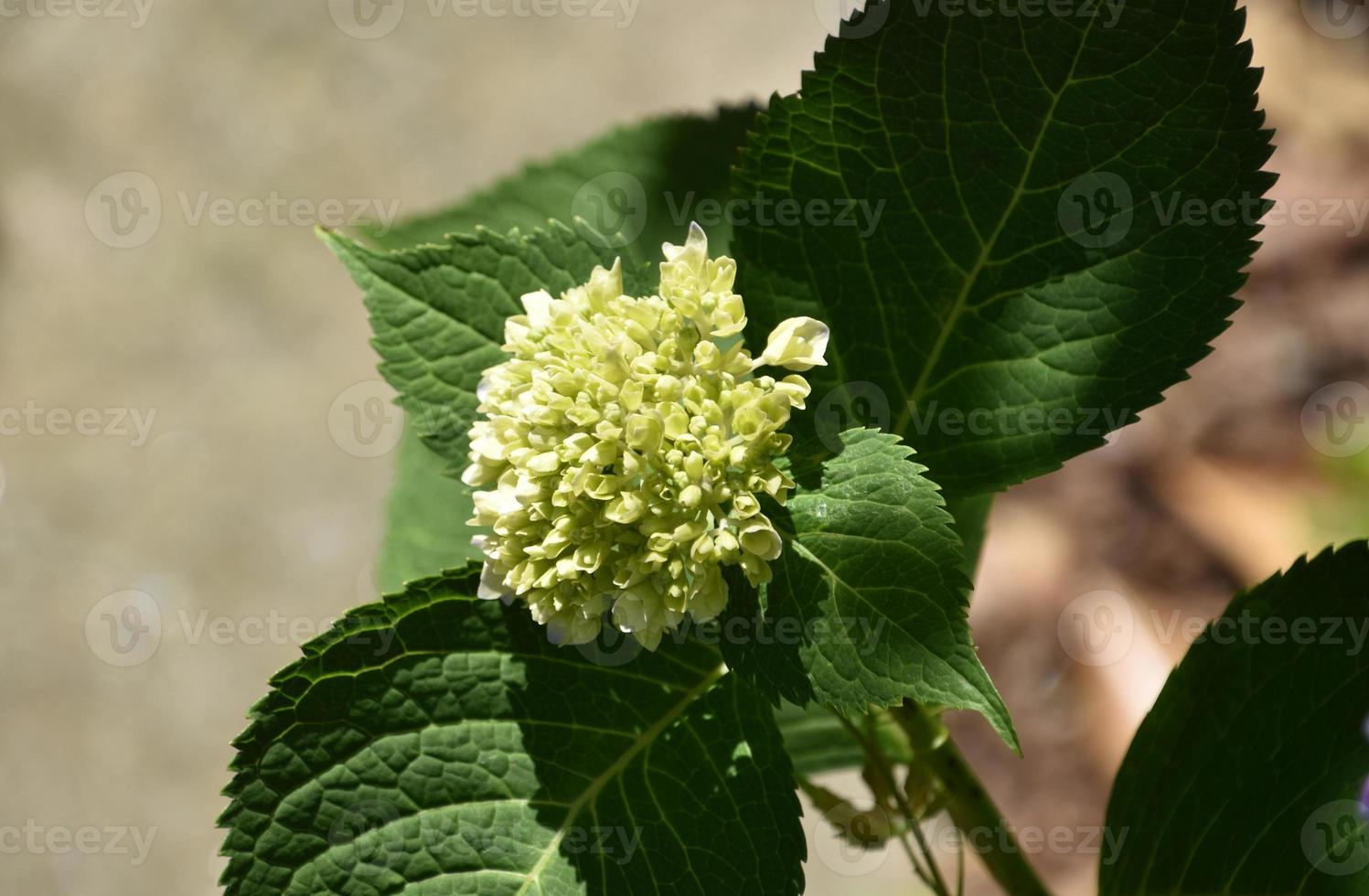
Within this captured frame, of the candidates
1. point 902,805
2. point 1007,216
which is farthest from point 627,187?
point 902,805

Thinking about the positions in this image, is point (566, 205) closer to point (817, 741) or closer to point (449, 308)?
point (449, 308)

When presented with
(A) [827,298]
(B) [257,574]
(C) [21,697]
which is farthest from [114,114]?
(A) [827,298]

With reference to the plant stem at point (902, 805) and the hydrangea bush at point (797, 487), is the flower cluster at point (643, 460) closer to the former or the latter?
the hydrangea bush at point (797, 487)

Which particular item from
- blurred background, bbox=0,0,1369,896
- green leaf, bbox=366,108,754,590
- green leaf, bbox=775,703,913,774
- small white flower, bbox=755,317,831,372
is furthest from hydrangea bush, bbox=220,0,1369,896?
blurred background, bbox=0,0,1369,896

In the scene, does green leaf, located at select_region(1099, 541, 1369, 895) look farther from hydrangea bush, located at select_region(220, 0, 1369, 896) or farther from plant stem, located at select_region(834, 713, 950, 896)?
plant stem, located at select_region(834, 713, 950, 896)

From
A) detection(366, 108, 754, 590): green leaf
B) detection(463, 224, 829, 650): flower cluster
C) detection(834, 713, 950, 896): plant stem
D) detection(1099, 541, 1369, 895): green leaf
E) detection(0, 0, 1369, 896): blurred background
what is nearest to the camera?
detection(463, 224, 829, 650): flower cluster
